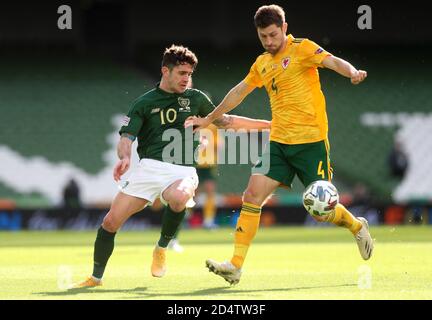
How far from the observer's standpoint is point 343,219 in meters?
7.75

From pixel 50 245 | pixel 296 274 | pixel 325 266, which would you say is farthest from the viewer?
pixel 50 245

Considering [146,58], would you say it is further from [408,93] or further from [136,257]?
[136,257]

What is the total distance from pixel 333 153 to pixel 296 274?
12.4 metres

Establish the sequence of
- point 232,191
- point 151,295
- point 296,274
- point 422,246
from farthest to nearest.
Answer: point 232,191
point 422,246
point 296,274
point 151,295

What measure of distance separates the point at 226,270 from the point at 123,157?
1.12m

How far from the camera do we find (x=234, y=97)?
Result: 7785mm

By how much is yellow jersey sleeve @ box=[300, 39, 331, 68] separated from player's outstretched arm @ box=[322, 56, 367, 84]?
66 millimetres

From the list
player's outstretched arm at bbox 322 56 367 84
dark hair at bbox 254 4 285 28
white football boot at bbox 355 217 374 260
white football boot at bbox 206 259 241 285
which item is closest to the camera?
player's outstretched arm at bbox 322 56 367 84

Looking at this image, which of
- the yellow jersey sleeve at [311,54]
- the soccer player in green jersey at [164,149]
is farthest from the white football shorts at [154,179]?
the yellow jersey sleeve at [311,54]

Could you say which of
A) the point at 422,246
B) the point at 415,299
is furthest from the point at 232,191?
the point at 415,299

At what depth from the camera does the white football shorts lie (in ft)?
24.7

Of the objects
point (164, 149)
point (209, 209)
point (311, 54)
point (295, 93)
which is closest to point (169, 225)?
point (164, 149)

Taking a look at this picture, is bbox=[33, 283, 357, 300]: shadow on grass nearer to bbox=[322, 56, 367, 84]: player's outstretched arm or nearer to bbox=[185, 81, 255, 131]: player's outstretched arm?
bbox=[185, 81, 255, 131]: player's outstretched arm

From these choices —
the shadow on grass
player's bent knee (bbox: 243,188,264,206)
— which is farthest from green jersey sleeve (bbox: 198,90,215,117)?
the shadow on grass
